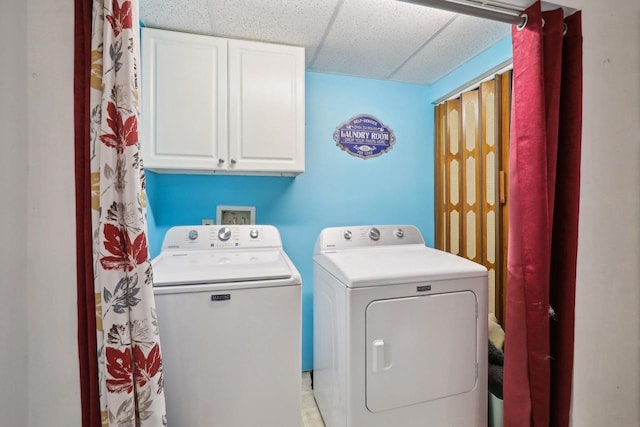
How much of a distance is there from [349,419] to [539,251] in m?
1.16

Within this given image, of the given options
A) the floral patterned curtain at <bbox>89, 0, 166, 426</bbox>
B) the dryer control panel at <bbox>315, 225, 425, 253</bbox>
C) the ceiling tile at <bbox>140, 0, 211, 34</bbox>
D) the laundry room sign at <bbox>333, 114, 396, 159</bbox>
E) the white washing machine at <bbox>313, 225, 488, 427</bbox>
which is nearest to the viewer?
the floral patterned curtain at <bbox>89, 0, 166, 426</bbox>

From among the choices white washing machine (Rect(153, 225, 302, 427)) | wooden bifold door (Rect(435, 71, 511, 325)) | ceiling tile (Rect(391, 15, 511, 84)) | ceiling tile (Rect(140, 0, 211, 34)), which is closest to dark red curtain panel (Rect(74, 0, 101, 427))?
white washing machine (Rect(153, 225, 302, 427))

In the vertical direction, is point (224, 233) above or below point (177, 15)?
below

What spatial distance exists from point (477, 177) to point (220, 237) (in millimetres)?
1849

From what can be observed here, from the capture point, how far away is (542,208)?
117cm

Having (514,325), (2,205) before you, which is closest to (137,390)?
(2,205)

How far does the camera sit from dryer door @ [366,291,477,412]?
1321 millimetres

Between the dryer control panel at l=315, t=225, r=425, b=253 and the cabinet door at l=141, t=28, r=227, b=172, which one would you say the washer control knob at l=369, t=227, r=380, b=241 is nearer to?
the dryer control panel at l=315, t=225, r=425, b=253

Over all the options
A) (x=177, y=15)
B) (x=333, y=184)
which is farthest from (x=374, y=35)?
(x=177, y=15)

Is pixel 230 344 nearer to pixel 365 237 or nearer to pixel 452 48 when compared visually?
pixel 365 237

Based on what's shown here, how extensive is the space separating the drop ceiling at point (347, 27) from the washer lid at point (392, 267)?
124cm

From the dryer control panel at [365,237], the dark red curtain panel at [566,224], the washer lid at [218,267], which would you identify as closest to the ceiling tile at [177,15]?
the washer lid at [218,267]

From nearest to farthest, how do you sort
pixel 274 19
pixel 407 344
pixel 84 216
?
pixel 84 216 < pixel 407 344 < pixel 274 19

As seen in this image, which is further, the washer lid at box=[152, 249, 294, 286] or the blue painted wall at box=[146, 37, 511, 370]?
the blue painted wall at box=[146, 37, 511, 370]
